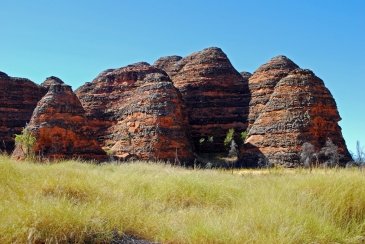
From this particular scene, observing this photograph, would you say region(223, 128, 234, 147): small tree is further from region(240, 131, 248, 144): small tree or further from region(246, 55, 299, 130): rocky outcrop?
region(246, 55, 299, 130): rocky outcrop

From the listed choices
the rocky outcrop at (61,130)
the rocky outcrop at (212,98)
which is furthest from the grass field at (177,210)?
the rocky outcrop at (212,98)

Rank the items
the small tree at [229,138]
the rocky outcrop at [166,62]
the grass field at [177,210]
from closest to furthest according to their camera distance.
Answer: the grass field at [177,210]
the small tree at [229,138]
the rocky outcrop at [166,62]

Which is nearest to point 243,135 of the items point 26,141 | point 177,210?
point 26,141

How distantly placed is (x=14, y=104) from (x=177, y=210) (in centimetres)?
4478

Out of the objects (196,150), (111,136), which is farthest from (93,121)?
(196,150)

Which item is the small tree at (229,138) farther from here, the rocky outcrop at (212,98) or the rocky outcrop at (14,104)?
the rocky outcrop at (14,104)

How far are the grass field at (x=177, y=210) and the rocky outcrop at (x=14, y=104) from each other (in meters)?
39.2

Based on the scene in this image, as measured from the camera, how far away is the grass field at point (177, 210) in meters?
5.50

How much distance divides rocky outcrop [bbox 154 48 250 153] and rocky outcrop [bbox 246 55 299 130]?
0.91 m

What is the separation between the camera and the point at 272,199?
7391mm

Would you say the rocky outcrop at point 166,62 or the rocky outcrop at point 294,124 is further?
the rocky outcrop at point 166,62

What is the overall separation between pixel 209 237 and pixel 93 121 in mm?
43138

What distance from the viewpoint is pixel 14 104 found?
157ft

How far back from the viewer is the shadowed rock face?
123ft
